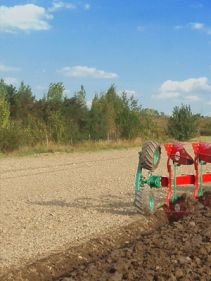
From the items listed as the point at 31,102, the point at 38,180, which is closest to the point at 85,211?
the point at 38,180

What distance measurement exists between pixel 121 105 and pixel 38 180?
25051mm

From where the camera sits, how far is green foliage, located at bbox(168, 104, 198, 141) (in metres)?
44.3

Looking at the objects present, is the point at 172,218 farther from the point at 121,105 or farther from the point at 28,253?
the point at 121,105

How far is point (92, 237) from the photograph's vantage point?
7574 mm

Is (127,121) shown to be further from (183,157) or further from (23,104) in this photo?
(183,157)

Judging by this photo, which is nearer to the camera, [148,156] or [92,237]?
[92,237]

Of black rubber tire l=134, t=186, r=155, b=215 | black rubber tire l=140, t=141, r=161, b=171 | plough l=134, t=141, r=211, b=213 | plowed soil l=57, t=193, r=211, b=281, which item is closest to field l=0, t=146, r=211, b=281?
plowed soil l=57, t=193, r=211, b=281

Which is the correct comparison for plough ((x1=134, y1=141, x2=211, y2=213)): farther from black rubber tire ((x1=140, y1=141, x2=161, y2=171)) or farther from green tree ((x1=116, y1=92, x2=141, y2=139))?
green tree ((x1=116, y1=92, x2=141, y2=139))

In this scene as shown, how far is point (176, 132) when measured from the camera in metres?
44.5

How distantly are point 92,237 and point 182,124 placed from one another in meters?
37.5

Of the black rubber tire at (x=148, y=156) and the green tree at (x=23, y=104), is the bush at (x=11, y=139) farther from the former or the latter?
the black rubber tire at (x=148, y=156)

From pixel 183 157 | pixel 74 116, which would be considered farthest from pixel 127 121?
pixel 183 157

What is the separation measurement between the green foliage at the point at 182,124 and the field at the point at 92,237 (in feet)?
103

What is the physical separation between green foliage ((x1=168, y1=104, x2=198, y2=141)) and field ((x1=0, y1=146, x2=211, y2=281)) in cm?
3140
